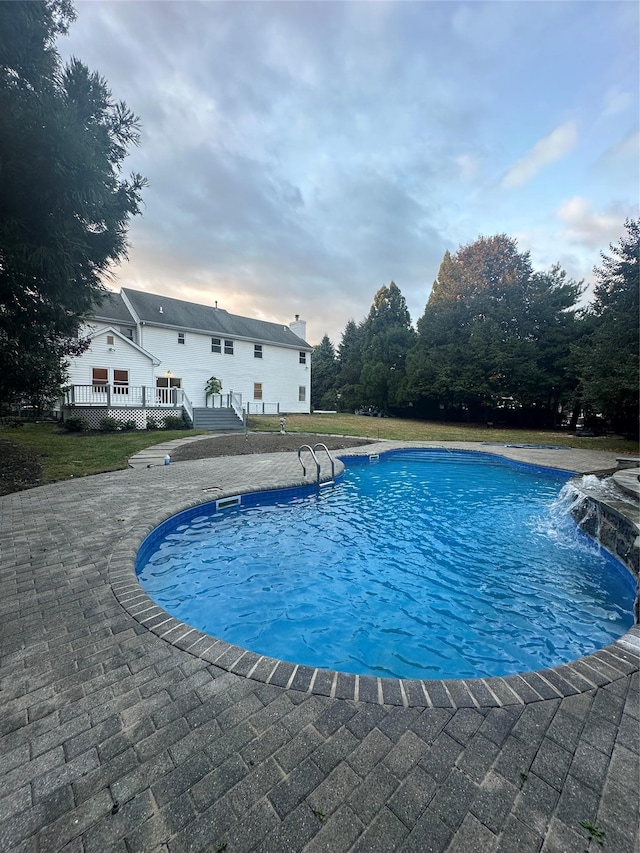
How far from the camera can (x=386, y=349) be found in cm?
3359

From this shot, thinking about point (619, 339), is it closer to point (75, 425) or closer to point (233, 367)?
point (233, 367)

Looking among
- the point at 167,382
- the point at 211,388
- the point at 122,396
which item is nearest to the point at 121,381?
the point at 122,396

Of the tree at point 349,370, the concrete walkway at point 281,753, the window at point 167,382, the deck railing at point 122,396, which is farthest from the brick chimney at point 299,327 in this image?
the concrete walkway at point 281,753

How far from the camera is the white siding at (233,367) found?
21.5m

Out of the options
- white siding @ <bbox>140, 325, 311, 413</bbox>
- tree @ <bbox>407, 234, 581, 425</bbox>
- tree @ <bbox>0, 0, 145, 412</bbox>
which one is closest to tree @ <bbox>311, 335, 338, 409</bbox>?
white siding @ <bbox>140, 325, 311, 413</bbox>

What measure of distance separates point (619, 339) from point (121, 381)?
2260cm

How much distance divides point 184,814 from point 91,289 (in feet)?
27.4

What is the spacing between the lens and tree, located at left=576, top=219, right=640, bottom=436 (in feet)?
42.1

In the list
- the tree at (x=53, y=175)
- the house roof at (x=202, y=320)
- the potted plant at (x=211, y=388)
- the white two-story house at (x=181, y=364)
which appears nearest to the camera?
the tree at (x=53, y=175)

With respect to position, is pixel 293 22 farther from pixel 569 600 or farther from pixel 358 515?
pixel 569 600

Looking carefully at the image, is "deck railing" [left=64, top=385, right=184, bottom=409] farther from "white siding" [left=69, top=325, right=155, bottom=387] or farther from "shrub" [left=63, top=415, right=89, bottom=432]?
"shrub" [left=63, top=415, right=89, bottom=432]

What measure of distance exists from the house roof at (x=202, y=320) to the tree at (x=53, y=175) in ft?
50.2

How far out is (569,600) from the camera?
401cm

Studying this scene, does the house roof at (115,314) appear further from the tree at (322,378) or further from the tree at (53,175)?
the tree at (322,378)
